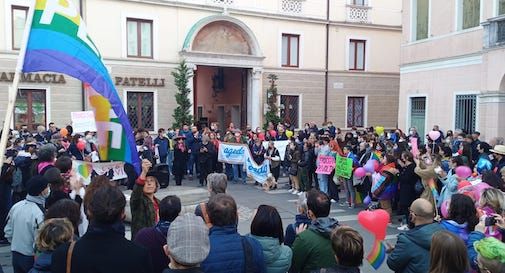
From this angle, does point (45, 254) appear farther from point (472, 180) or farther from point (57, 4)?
point (472, 180)

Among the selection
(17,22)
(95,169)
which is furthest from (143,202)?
(17,22)

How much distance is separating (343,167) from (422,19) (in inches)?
456

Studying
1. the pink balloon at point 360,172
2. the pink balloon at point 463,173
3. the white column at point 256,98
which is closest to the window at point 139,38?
the white column at point 256,98

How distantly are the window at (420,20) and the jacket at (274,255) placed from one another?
18809 mm

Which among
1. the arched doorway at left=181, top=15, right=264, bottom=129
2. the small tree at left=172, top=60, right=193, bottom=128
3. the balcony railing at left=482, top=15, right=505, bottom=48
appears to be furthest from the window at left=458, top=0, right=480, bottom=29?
the small tree at left=172, top=60, right=193, bottom=128

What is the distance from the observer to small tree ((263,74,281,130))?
24.4 meters

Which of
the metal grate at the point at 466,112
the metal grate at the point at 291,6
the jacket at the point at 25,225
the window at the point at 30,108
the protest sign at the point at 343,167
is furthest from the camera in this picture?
the metal grate at the point at 291,6

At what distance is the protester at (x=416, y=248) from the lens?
154 inches

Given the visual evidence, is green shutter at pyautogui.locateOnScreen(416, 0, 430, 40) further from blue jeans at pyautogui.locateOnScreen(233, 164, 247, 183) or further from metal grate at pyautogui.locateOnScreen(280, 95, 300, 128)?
blue jeans at pyautogui.locateOnScreen(233, 164, 247, 183)

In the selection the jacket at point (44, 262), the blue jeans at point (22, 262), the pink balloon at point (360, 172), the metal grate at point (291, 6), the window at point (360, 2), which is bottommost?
the blue jeans at point (22, 262)

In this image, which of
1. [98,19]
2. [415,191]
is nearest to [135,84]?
[98,19]

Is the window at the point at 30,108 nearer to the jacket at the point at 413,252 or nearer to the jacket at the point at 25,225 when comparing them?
the jacket at the point at 25,225

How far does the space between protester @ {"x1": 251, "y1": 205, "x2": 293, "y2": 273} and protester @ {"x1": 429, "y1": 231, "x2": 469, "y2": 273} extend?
3.72 ft

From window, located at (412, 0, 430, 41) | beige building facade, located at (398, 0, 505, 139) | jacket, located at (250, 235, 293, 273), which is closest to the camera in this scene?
jacket, located at (250, 235, 293, 273)
